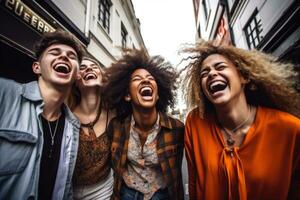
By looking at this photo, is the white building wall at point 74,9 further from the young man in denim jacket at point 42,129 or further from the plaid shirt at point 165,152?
the plaid shirt at point 165,152

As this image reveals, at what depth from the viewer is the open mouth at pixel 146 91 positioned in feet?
9.12

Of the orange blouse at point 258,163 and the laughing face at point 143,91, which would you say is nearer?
the orange blouse at point 258,163

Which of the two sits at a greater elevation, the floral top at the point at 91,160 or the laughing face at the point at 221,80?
the laughing face at the point at 221,80

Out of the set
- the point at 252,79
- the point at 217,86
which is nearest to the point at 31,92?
the point at 217,86

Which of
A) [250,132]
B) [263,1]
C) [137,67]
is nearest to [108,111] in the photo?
[137,67]

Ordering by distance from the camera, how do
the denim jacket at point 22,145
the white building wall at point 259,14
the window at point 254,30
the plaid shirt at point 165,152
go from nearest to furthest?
the denim jacket at point 22,145, the plaid shirt at point 165,152, the white building wall at point 259,14, the window at point 254,30

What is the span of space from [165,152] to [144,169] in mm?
372

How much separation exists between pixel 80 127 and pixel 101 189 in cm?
87

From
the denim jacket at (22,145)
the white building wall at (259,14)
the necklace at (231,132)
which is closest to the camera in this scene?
the denim jacket at (22,145)

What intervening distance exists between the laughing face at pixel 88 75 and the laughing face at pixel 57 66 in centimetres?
58

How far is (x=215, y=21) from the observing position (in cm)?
1148

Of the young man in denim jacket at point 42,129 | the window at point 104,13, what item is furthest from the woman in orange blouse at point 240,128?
the window at point 104,13

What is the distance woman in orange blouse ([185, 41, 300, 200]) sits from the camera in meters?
1.66

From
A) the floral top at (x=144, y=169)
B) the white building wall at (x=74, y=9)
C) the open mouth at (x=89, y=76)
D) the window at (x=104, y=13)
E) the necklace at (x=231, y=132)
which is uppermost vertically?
the window at (x=104, y=13)
